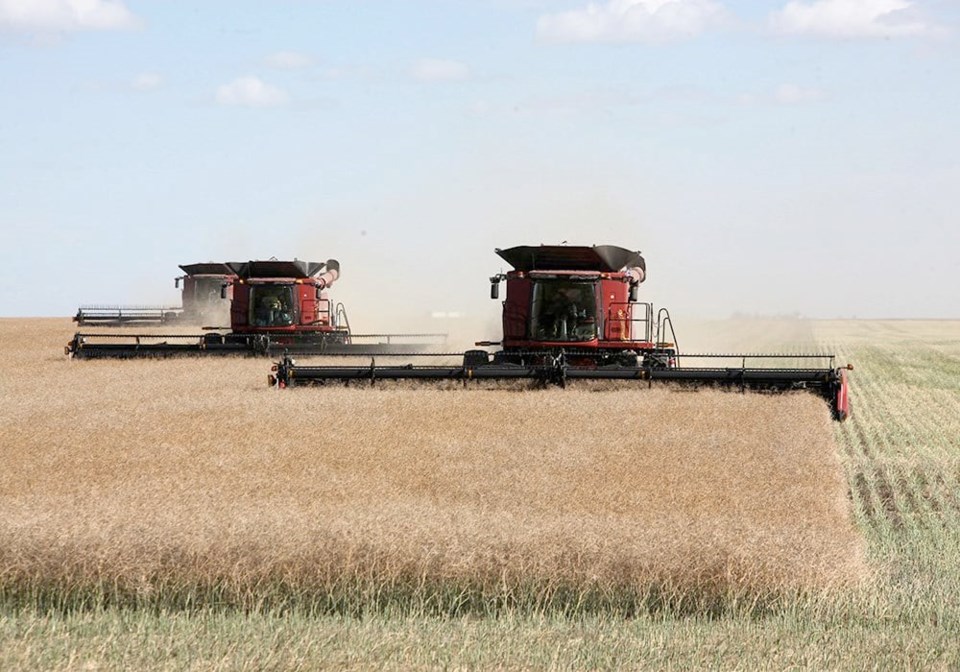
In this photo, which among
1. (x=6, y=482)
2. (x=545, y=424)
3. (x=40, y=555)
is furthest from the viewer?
(x=545, y=424)

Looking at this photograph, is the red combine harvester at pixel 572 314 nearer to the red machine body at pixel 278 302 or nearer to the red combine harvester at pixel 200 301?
the red machine body at pixel 278 302

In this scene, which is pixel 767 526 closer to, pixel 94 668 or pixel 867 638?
pixel 867 638

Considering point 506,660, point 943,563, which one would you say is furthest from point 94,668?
point 943,563

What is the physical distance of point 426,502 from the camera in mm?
11906

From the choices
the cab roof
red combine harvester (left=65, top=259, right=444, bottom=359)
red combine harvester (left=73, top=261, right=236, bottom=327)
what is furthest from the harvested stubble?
red combine harvester (left=73, top=261, right=236, bottom=327)

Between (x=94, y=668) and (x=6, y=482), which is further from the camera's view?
(x=6, y=482)

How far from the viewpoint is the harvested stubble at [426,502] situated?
9461 mm

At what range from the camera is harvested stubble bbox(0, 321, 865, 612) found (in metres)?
9.46

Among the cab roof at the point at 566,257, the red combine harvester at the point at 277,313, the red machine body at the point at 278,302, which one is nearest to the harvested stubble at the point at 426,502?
the cab roof at the point at 566,257

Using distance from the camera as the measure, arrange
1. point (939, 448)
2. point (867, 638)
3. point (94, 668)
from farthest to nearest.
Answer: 1. point (939, 448)
2. point (867, 638)
3. point (94, 668)

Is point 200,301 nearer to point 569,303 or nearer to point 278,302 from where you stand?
point 278,302

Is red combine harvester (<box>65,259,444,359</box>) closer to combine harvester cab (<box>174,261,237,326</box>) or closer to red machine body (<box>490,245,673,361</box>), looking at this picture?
red machine body (<box>490,245,673,361</box>)

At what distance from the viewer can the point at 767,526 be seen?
1095cm

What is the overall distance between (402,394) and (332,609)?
11.8 meters
